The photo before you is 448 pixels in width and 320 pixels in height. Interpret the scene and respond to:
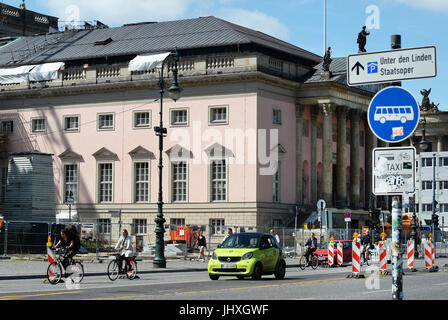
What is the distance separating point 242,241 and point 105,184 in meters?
41.2

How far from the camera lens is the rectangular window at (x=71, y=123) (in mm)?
71750

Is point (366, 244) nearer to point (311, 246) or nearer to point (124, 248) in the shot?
point (311, 246)

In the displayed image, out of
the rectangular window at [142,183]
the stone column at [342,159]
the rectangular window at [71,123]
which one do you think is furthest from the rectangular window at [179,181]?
the stone column at [342,159]

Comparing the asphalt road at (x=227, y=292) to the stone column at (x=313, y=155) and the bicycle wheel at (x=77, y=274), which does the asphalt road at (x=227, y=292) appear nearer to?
the bicycle wheel at (x=77, y=274)

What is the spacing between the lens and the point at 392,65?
11688 mm

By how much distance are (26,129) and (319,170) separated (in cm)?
2357

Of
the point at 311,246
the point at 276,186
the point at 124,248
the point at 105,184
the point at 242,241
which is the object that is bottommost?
the point at 311,246

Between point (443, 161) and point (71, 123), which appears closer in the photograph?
point (71, 123)

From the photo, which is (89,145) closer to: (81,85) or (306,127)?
(81,85)

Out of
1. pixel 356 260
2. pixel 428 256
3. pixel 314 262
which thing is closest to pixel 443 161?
pixel 314 262

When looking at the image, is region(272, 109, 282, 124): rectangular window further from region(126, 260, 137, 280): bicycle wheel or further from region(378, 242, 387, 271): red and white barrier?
region(126, 260, 137, 280): bicycle wheel

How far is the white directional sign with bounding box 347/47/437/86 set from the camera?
37.7ft

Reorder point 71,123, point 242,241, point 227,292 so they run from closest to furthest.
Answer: point 227,292
point 242,241
point 71,123

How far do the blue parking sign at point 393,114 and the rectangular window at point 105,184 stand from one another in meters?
59.1
